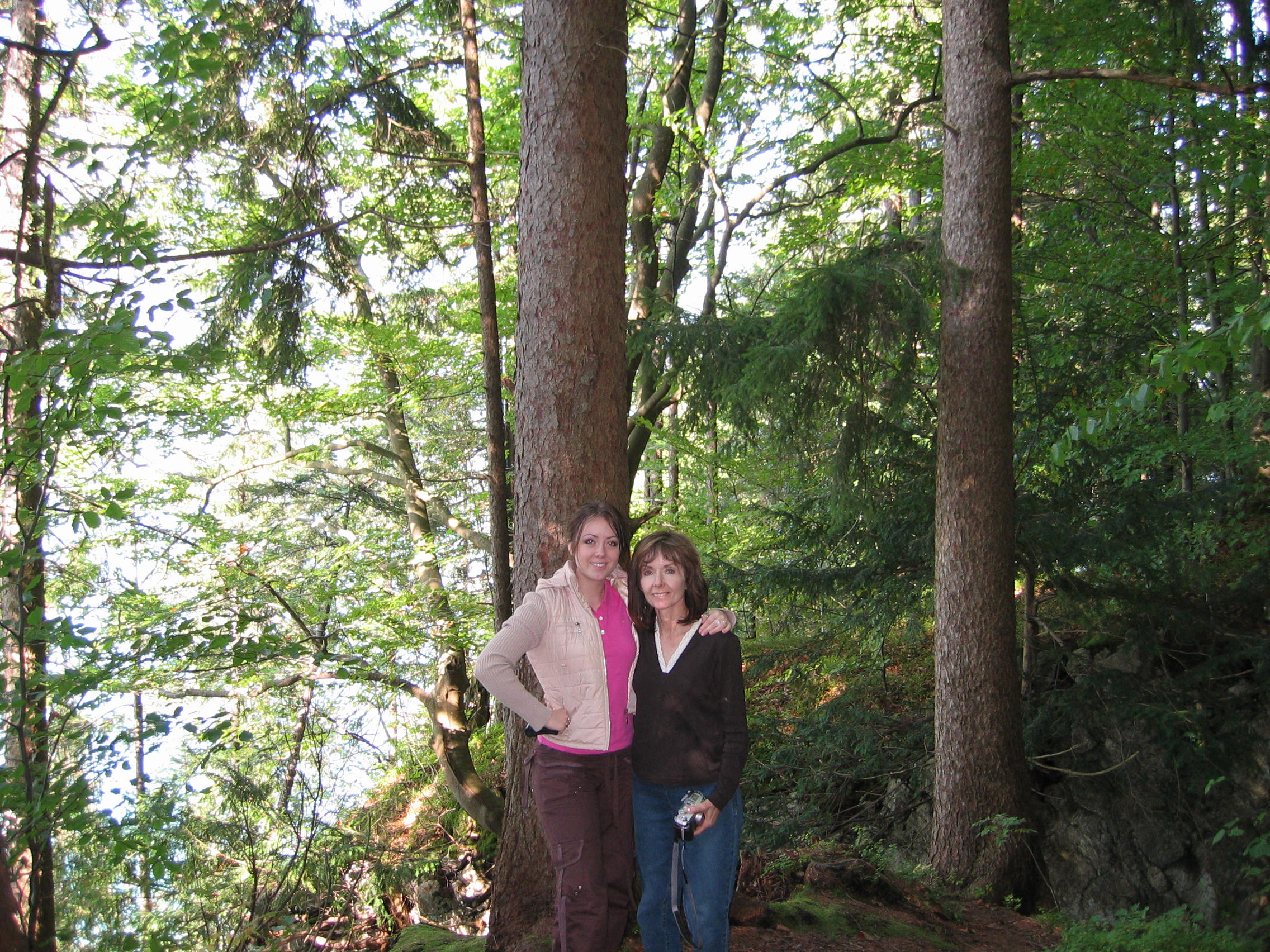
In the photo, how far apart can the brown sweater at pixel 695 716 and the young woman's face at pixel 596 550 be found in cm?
43

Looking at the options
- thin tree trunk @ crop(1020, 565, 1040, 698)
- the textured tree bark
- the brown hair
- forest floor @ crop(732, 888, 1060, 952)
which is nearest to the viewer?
the brown hair

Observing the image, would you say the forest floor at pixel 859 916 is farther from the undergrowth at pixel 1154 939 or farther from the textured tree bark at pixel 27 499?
the textured tree bark at pixel 27 499

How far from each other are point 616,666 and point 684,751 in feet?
1.34

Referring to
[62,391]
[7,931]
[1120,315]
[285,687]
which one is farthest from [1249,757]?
[285,687]

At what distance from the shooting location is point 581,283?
4129 millimetres

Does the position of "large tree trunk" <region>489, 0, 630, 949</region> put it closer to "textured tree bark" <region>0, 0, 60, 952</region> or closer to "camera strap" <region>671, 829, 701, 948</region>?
"camera strap" <region>671, 829, 701, 948</region>

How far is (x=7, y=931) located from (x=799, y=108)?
12.7 meters

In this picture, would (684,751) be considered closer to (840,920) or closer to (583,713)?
(583,713)

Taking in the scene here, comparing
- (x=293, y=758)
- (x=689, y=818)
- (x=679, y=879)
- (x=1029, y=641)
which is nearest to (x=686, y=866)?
(x=679, y=879)

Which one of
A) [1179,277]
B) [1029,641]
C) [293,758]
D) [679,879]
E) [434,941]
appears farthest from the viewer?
[1179,277]

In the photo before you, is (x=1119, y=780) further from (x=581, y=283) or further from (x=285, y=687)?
(x=285, y=687)

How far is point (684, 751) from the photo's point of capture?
3158 millimetres

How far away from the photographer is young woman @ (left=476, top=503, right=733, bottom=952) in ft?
10.1

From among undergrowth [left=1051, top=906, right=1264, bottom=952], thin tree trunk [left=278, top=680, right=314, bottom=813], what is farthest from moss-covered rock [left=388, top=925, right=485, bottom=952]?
undergrowth [left=1051, top=906, right=1264, bottom=952]
